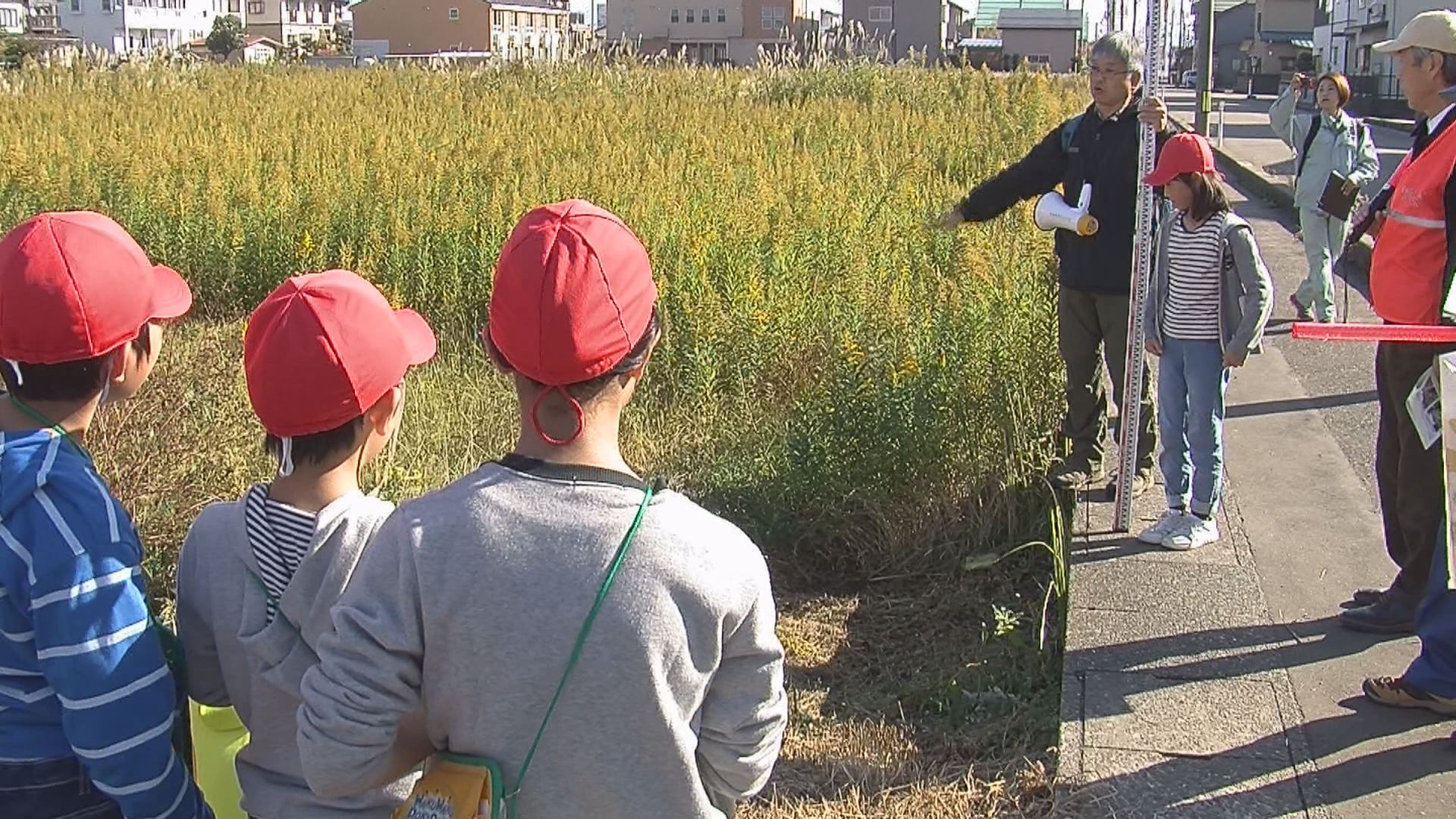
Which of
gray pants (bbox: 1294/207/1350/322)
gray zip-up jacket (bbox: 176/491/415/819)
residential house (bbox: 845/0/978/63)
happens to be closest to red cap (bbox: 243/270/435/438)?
gray zip-up jacket (bbox: 176/491/415/819)

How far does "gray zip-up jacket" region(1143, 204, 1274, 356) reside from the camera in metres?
4.92

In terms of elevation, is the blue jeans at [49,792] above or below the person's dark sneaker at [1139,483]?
above

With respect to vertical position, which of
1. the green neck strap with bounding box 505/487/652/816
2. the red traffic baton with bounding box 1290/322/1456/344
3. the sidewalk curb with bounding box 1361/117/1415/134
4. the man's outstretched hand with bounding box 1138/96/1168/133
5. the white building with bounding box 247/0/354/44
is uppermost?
the white building with bounding box 247/0/354/44

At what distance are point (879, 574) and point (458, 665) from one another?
380 centimetres

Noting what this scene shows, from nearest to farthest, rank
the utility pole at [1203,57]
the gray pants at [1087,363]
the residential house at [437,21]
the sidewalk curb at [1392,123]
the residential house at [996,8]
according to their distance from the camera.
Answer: the gray pants at [1087,363], the utility pole at [1203,57], the sidewalk curb at [1392,123], the residential house at [996,8], the residential house at [437,21]

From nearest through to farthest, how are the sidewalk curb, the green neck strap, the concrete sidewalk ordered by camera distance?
the green neck strap, the concrete sidewalk, the sidewalk curb

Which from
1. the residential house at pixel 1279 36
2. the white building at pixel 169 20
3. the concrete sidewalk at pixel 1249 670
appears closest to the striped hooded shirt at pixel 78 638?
the concrete sidewalk at pixel 1249 670

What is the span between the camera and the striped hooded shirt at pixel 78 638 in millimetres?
2100

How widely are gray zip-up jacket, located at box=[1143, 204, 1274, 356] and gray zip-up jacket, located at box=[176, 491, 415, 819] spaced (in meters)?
3.48

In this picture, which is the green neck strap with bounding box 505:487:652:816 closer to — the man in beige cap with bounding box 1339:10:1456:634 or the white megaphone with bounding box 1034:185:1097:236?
the man in beige cap with bounding box 1339:10:1456:634

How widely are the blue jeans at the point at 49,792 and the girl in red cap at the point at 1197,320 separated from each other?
378 cm

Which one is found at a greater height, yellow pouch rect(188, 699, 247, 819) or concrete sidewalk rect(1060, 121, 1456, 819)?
yellow pouch rect(188, 699, 247, 819)

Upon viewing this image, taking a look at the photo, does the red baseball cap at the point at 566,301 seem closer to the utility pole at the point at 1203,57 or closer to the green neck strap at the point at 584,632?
the green neck strap at the point at 584,632

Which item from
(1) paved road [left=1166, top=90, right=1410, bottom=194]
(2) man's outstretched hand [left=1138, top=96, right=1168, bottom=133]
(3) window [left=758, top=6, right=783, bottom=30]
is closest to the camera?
(2) man's outstretched hand [left=1138, top=96, right=1168, bottom=133]
